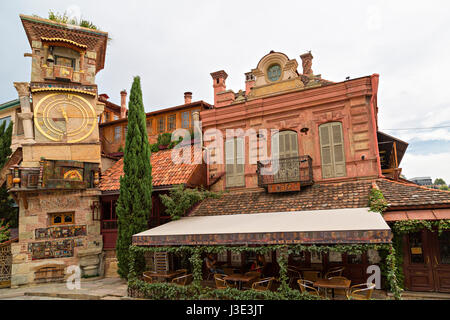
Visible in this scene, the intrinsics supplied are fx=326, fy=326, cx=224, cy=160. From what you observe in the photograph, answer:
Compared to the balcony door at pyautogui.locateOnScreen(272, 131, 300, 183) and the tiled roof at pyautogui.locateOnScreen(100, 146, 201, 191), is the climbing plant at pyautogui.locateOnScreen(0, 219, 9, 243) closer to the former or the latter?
the tiled roof at pyautogui.locateOnScreen(100, 146, 201, 191)

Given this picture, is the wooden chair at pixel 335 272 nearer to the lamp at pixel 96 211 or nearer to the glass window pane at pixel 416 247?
the glass window pane at pixel 416 247

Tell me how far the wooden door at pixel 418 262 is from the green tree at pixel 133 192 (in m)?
9.27

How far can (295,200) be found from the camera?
467 inches

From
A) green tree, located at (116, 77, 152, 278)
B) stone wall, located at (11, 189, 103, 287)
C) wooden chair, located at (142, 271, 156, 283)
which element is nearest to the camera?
wooden chair, located at (142, 271, 156, 283)

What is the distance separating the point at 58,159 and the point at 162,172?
4908 millimetres

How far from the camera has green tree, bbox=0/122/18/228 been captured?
1702cm

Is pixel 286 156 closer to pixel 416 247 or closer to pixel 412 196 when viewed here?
pixel 412 196

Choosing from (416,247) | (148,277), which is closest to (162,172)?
(148,277)

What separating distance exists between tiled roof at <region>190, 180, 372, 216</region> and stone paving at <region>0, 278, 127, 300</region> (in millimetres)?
4029

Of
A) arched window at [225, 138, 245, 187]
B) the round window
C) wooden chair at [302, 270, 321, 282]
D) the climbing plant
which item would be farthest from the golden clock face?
wooden chair at [302, 270, 321, 282]

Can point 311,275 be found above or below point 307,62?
below

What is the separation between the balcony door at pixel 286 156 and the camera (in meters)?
12.6
